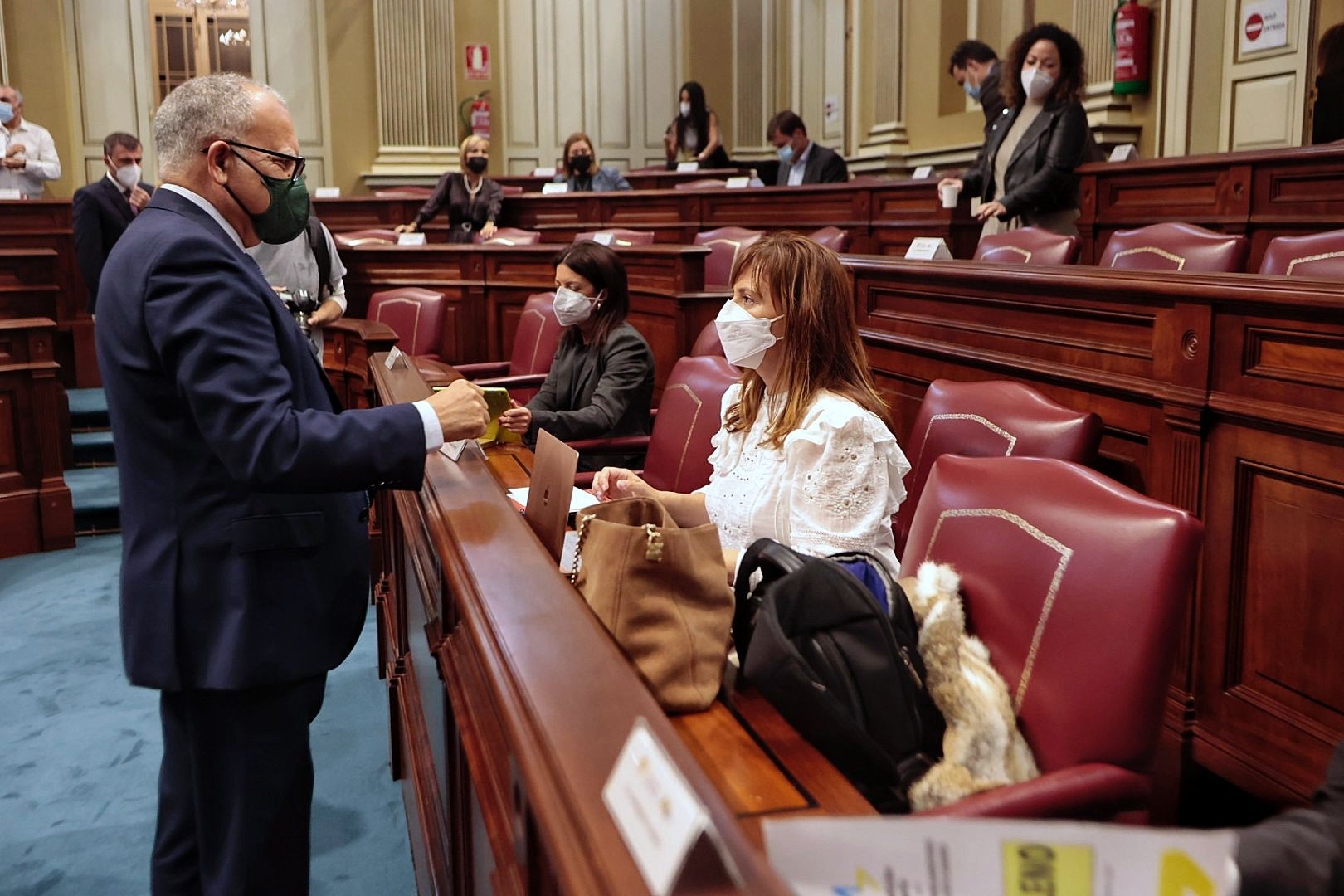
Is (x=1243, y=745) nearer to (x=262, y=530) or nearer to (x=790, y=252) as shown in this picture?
(x=790, y=252)

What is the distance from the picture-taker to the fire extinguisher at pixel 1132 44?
6660 mm

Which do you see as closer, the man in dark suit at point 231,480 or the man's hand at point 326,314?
the man in dark suit at point 231,480

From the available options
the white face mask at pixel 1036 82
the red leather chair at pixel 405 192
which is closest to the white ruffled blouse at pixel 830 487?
the white face mask at pixel 1036 82

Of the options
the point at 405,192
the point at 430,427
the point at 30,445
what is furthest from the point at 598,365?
the point at 405,192

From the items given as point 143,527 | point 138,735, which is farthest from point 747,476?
point 138,735

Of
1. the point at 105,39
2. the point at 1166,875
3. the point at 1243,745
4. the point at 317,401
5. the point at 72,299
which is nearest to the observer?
the point at 1166,875

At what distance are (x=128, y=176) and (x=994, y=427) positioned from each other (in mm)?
5793

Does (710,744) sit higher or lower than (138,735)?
higher

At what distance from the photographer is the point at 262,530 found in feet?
5.30

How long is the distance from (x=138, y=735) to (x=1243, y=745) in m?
2.75

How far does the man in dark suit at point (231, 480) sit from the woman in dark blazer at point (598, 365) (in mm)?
1589

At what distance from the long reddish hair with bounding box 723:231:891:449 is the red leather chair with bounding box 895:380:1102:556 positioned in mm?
229

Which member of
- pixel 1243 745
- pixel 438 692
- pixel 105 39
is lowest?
pixel 1243 745

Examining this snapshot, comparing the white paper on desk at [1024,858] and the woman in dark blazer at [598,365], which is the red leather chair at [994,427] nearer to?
the woman in dark blazer at [598,365]
